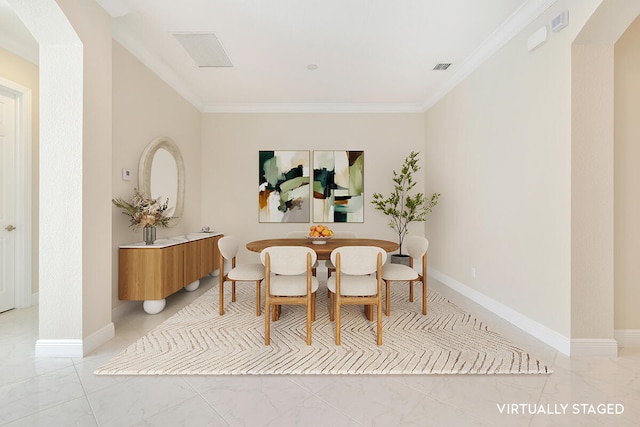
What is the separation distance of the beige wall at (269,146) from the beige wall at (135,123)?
0.59 metres

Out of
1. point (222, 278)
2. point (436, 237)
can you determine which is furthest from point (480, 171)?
point (222, 278)

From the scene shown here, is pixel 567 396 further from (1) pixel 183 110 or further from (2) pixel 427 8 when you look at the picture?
(1) pixel 183 110

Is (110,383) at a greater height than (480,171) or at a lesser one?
lesser

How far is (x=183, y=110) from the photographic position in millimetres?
4676

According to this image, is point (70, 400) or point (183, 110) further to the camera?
point (183, 110)

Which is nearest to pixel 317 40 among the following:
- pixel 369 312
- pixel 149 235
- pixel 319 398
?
pixel 149 235

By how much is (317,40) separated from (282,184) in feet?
8.44

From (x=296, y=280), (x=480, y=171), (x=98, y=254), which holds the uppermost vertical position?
(x=480, y=171)

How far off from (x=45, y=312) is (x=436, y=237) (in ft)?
15.6

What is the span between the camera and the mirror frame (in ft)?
11.6

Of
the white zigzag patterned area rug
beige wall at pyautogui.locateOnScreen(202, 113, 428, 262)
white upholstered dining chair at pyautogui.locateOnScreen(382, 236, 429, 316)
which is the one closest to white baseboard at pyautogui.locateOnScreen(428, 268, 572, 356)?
the white zigzag patterned area rug

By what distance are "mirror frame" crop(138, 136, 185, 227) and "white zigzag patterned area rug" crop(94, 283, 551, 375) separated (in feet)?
4.93

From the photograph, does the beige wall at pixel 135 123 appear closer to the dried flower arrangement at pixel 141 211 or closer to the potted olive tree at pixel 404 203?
the dried flower arrangement at pixel 141 211

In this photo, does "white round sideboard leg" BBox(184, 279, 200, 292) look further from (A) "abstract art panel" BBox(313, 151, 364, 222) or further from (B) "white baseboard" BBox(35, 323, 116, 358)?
(A) "abstract art panel" BBox(313, 151, 364, 222)
